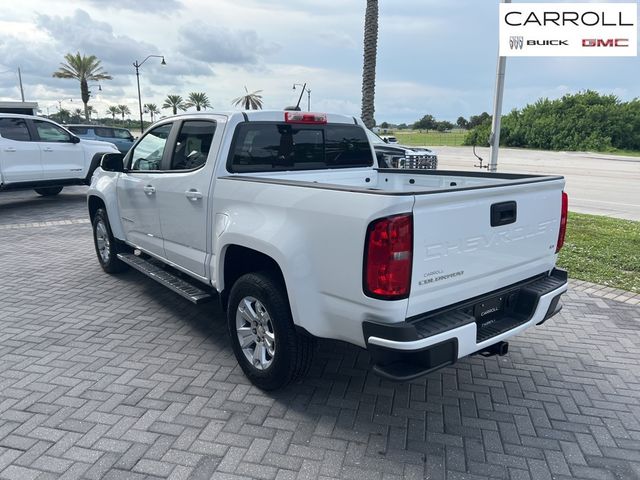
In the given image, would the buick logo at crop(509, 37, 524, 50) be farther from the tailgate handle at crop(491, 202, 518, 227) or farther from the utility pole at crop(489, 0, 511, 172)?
the tailgate handle at crop(491, 202, 518, 227)

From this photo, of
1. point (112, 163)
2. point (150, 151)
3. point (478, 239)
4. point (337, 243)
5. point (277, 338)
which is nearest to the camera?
point (337, 243)

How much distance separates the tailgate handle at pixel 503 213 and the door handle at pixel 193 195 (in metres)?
2.18

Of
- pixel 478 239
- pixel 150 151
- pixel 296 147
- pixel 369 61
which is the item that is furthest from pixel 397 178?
pixel 369 61

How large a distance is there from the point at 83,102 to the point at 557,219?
4308cm

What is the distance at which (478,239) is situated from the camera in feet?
9.13

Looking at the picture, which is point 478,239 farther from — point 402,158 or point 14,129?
point 14,129

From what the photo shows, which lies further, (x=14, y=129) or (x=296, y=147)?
(x=14, y=129)

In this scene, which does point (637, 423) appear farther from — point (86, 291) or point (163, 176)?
point (86, 291)

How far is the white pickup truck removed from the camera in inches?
99.7

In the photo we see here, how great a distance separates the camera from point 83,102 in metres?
39.5

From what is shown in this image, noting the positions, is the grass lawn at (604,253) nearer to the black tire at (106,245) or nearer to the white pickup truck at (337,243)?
the white pickup truck at (337,243)

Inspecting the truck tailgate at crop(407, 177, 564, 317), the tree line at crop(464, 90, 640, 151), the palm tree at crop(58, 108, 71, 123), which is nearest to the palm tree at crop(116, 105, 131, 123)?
the palm tree at crop(58, 108, 71, 123)

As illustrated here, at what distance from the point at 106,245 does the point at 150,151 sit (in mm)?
1865

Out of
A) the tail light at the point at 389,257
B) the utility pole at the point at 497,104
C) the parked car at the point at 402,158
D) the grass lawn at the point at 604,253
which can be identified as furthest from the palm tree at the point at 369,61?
the tail light at the point at 389,257
